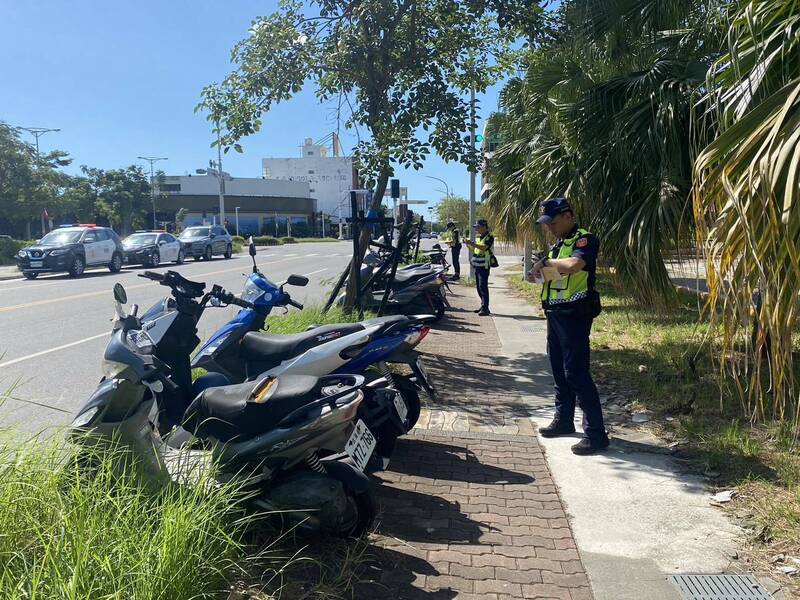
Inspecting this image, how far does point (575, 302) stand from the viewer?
15.9ft

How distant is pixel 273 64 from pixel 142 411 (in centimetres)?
619

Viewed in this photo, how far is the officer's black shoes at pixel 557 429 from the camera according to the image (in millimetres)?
5328

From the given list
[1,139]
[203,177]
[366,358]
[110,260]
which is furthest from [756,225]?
[203,177]

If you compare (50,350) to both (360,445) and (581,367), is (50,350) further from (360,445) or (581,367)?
(581,367)

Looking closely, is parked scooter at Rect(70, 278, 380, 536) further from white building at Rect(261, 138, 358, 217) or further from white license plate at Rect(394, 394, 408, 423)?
white building at Rect(261, 138, 358, 217)

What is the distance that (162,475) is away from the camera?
3.14 m

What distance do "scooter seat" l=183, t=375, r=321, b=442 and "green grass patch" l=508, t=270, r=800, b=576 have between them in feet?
6.74

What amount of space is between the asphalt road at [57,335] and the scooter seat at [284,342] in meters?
1.30

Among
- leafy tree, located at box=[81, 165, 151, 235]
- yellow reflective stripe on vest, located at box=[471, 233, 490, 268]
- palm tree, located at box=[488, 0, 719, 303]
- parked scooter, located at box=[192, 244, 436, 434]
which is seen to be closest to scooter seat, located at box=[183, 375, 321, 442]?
parked scooter, located at box=[192, 244, 436, 434]

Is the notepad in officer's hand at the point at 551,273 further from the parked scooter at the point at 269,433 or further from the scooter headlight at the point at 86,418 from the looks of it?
the scooter headlight at the point at 86,418

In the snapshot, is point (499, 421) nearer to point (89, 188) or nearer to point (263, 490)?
point (263, 490)

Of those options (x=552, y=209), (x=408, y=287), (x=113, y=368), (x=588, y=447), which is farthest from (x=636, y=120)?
(x=113, y=368)

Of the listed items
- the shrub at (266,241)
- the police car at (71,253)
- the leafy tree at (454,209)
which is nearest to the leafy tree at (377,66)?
the police car at (71,253)

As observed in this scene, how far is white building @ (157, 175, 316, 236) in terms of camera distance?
3130 inches
